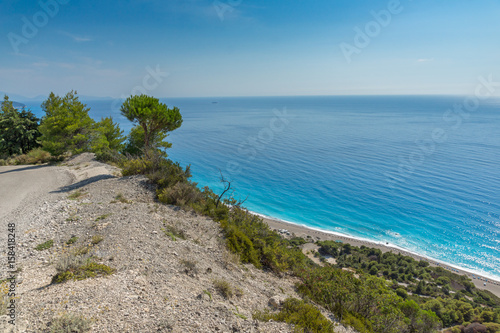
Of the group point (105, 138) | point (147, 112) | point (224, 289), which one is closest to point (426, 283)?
point (224, 289)

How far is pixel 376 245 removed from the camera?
3391 cm

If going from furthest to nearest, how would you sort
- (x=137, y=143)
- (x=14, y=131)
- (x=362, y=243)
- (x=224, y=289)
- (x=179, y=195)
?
(x=362, y=243), (x=137, y=143), (x=14, y=131), (x=179, y=195), (x=224, y=289)

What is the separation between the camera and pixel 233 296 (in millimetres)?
7098

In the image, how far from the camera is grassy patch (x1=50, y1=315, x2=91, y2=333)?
14.0 ft

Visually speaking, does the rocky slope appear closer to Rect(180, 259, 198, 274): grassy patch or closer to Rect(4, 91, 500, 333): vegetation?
Rect(180, 259, 198, 274): grassy patch

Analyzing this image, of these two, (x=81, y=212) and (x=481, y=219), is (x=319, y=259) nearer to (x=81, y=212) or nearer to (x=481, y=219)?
(x=81, y=212)

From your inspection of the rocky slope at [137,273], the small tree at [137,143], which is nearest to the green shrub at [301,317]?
the rocky slope at [137,273]

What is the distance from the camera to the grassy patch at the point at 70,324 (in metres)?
4.28

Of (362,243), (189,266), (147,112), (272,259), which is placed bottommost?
(362,243)

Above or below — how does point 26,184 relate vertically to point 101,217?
below

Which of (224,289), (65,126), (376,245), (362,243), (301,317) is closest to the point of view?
(301,317)

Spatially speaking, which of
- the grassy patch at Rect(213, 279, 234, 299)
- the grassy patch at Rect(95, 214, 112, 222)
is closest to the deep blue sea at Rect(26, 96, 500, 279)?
the grassy patch at Rect(95, 214, 112, 222)

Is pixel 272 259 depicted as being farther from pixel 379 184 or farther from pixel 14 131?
pixel 379 184

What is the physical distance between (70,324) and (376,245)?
36903 millimetres
